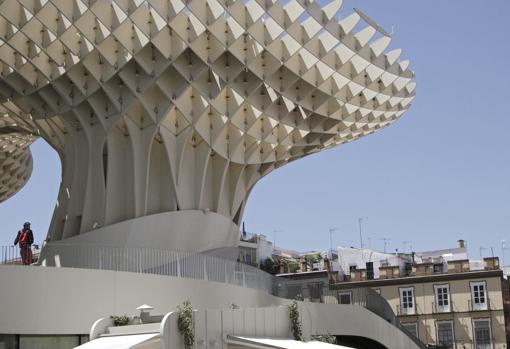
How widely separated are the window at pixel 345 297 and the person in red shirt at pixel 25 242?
1378cm

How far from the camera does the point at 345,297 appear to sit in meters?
35.5

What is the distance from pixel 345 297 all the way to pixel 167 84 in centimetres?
1222

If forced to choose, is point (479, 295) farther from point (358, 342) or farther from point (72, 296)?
point (72, 296)

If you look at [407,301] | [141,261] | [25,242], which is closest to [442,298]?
[407,301]

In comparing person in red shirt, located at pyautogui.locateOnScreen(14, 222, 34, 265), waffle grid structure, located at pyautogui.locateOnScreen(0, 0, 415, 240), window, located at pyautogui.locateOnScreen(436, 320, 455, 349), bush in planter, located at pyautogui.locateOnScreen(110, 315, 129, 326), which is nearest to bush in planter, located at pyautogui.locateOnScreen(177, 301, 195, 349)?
bush in planter, located at pyautogui.locateOnScreen(110, 315, 129, 326)

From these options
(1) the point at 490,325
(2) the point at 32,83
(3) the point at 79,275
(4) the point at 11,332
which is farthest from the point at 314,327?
(1) the point at 490,325

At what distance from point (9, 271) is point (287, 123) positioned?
58.0ft

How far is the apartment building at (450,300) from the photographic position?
194 feet

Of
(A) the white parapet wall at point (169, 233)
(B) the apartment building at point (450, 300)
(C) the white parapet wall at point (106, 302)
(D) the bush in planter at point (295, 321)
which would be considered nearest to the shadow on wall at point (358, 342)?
(C) the white parapet wall at point (106, 302)

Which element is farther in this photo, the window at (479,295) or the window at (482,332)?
the window at (479,295)

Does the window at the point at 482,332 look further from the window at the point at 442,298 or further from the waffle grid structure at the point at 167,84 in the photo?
the waffle grid structure at the point at 167,84

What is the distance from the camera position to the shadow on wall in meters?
35.8

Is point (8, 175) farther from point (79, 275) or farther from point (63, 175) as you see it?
point (79, 275)

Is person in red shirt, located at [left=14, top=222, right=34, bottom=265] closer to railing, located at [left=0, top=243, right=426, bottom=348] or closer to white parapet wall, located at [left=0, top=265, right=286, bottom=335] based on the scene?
railing, located at [left=0, top=243, right=426, bottom=348]
